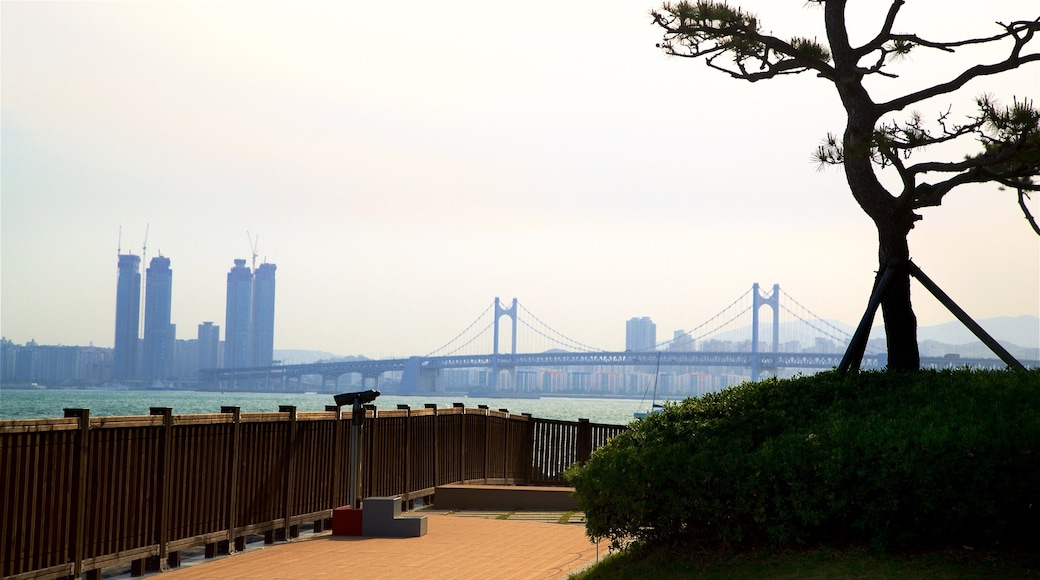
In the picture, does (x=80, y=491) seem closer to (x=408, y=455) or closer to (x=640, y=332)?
(x=408, y=455)

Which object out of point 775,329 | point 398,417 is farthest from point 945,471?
point 775,329

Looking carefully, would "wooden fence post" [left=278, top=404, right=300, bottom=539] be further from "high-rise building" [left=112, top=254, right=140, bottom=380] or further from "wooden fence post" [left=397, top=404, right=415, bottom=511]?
"high-rise building" [left=112, top=254, right=140, bottom=380]

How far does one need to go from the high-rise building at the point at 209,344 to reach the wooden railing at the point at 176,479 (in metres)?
172

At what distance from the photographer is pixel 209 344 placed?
186 metres

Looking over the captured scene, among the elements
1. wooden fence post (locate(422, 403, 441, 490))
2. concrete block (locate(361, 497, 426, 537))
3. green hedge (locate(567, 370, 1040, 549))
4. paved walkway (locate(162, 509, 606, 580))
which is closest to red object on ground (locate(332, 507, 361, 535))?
concrete block (locate(361, 497, 426, 537))

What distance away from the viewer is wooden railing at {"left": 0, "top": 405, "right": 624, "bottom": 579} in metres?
7.07

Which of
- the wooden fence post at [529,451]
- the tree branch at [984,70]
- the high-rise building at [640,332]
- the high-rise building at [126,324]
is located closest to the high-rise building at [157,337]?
→ the high-rise building at [126,324]

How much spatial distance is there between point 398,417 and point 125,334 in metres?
173

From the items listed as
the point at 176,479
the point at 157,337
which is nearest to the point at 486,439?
the point at 176,479

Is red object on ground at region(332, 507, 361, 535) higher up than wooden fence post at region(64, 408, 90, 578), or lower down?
lower down

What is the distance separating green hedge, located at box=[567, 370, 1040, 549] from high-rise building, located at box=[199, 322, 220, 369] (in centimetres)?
17683

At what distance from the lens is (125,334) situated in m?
174

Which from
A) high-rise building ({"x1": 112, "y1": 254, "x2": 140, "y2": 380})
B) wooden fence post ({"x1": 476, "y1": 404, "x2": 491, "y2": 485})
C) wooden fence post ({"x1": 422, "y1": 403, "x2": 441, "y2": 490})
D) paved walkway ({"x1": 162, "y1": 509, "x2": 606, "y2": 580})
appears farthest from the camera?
high-rise building ({"x1": 112, "y1": 254, "x2": 140, "y2": 380})

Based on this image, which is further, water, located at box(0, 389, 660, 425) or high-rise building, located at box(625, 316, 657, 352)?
high-rise building, located at box(625, 316, 657, 352)
